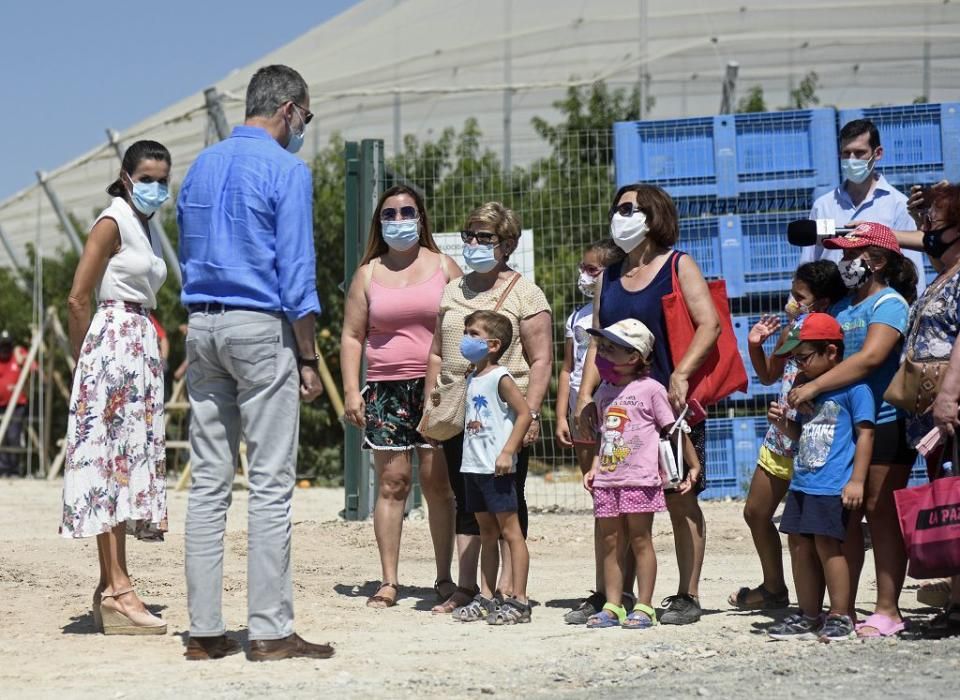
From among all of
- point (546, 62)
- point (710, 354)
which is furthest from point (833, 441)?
point (546, 62)

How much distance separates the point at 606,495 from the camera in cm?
548

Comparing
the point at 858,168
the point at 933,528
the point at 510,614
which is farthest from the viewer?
the point at 858,168

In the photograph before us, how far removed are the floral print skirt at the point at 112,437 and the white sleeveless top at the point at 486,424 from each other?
4.22 feet

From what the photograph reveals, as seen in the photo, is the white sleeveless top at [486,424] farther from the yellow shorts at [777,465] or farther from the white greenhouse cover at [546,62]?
the white greenhouse cover at [546,62]

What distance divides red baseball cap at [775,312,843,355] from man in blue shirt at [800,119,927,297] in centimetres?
130

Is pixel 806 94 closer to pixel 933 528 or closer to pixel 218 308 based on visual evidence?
pixel 933 528

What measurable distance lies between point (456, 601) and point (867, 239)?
236 centimetres

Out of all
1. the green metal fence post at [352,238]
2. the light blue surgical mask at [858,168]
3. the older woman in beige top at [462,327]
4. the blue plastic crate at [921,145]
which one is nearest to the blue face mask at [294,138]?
the older woman in beige top at [462,327]

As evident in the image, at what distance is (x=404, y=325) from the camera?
6.33 m

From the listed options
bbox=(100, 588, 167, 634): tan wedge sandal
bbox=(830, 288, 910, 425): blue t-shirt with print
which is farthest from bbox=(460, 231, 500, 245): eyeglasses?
bbox=(100, 588, 167, 634): tan wedge sandal

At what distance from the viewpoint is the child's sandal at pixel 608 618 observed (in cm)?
551

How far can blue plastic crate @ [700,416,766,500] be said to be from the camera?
10195 mm

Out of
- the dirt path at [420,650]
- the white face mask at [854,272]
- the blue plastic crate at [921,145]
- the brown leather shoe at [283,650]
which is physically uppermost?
the blue plastic crate at [921,145]

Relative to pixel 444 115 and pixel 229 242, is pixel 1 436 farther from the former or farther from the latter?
pixel 229 242
